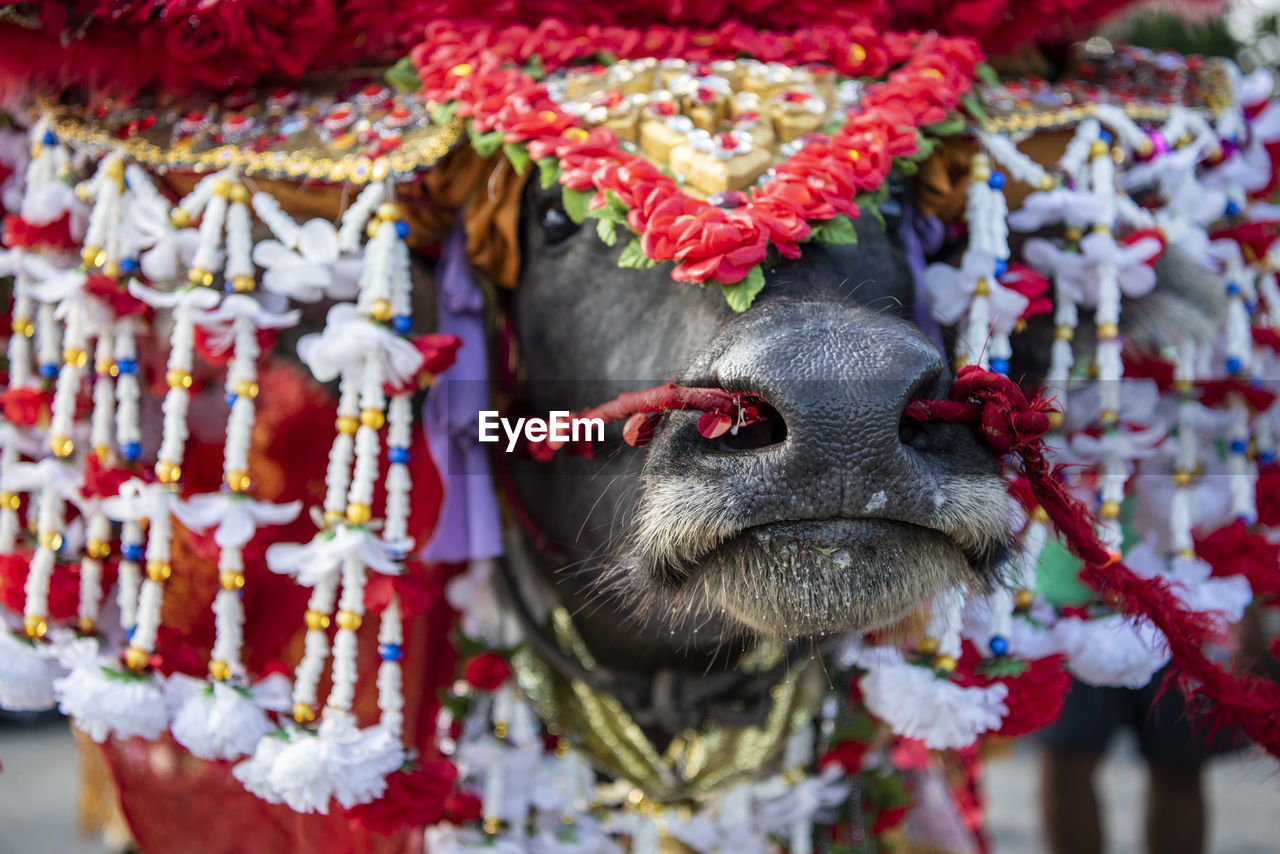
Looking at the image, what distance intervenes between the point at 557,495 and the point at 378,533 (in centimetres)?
29

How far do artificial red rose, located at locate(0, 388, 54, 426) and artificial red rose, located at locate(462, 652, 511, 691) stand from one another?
803 millimetres

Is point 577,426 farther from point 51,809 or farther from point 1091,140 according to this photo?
point 51,809

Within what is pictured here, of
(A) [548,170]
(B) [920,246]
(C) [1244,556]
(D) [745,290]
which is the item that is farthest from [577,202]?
(C) [1244,556]

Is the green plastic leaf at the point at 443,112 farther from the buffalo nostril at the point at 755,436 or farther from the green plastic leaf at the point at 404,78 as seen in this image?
the buffalo nostril at the point at 755,436

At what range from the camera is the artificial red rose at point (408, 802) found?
1576 mm

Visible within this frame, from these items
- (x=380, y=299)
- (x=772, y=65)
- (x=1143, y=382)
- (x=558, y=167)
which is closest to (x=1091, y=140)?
(x=1143, y=382)

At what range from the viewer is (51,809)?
449 centimetres

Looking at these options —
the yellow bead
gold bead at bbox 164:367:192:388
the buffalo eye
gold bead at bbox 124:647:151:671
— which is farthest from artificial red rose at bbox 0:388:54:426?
the buffalo eye

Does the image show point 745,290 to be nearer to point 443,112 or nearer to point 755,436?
point 755,436

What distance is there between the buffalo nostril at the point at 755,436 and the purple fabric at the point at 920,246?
1.68 feet

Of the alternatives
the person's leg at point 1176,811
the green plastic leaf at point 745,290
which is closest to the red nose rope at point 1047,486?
the green plastic leaf at point 745,290

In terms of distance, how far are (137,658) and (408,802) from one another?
447mm

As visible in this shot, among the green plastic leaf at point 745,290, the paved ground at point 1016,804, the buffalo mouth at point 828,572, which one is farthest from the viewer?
the paved ground at point 1016,804

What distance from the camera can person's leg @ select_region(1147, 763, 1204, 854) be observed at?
3025 mm
